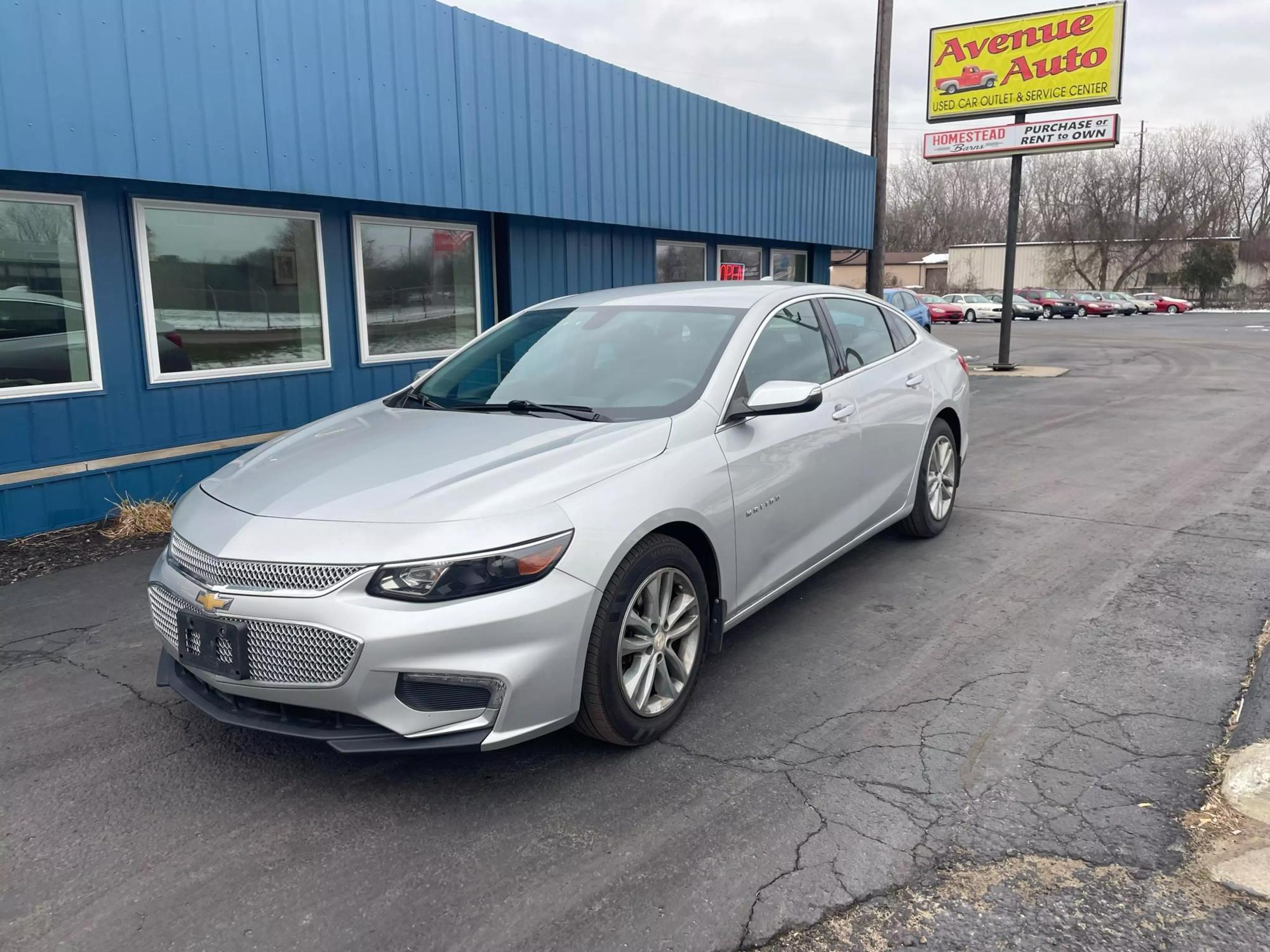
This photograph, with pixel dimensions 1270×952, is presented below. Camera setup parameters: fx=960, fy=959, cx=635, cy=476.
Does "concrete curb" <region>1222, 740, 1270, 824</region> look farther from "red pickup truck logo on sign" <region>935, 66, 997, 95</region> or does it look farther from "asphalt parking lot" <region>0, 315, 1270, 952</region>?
"red pickup truck logo on sign" <region>935, 66, 997, 95</region>

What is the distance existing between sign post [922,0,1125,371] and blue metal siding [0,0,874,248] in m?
9.32

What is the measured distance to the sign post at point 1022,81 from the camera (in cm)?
1819

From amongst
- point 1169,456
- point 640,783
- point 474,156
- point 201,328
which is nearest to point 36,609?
point 201,328

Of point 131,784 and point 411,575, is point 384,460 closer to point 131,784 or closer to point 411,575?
point 411,575

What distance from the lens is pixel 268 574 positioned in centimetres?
305

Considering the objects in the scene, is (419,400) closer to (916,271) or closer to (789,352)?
(789,352)

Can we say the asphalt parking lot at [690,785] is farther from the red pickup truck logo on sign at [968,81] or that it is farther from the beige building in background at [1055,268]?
the beige building in background at [1055,268]

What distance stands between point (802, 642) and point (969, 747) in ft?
3.83

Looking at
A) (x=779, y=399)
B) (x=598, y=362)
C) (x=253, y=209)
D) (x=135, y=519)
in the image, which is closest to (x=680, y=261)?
(x=253, y=209)

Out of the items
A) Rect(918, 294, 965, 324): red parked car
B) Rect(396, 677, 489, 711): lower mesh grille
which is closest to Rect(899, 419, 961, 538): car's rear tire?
Rect(396, 677, 489, 711): lower mesh grille

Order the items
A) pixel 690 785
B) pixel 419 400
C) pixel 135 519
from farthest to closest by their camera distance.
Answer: pixel 135 519 < pixel 419 400 < pixel 690 785

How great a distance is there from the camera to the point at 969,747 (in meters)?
3.56

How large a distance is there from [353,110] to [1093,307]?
173 ft

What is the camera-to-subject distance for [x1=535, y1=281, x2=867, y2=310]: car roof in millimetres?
4801
